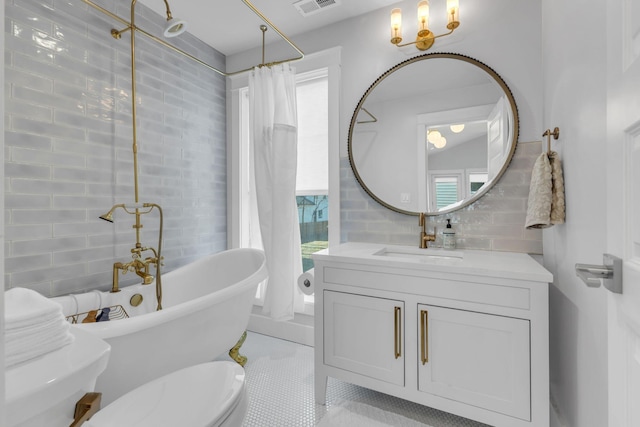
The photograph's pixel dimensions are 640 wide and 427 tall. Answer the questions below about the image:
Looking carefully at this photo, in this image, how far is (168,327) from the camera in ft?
4.53

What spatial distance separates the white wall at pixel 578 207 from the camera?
1003mm

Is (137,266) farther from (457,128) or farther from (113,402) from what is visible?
(457,128)

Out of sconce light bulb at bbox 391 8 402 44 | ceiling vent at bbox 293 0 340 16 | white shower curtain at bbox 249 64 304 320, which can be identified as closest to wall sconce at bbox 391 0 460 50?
sconce light bulb at bbox 391 8 402 44

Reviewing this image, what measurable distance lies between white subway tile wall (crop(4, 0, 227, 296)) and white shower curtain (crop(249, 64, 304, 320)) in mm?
649

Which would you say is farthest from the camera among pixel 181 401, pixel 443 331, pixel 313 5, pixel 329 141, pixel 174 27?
pixel 329 141

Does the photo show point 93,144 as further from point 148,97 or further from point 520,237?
point 520,237

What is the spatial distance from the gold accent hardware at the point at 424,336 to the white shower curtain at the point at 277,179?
3.55ft

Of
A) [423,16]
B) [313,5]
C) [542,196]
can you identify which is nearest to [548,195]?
[542,196]

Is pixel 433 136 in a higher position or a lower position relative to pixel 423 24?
lower

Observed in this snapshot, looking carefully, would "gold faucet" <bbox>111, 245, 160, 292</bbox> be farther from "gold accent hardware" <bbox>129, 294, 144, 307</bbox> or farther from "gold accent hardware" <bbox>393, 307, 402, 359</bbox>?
"gold accent hardware" <bbox>393, 307, 402, 359</bbox>

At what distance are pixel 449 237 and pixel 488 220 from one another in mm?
267

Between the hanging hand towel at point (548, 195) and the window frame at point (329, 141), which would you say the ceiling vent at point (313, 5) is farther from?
the hanging hand towel at point (548, 195)

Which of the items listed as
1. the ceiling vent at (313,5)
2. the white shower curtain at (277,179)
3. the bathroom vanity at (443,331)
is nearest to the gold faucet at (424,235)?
the bathroom vanity at (443,331)

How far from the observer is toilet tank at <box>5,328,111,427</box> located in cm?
45
